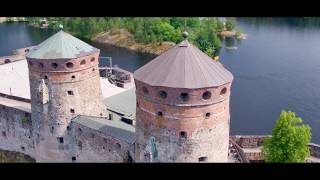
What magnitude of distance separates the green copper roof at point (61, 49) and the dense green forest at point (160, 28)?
2841 cm

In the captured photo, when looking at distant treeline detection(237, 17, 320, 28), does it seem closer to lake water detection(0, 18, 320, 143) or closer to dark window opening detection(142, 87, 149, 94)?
lake water detection(0, 18, 320, 143)

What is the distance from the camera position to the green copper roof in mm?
19516

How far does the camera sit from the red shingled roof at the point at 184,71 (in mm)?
15031

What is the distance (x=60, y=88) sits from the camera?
65.9 ft

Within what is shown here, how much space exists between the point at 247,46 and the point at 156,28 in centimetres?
1206

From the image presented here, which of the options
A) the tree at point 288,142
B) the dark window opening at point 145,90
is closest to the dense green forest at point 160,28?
the tree at point 288,142

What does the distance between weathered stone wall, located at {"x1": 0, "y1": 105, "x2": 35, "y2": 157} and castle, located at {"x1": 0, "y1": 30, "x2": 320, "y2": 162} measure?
0.18ft

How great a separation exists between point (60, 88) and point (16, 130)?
5.71 m

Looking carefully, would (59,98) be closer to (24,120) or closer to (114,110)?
(24,120)

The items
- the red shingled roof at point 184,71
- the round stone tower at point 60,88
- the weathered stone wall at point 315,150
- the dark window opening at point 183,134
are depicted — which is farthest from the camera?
the weathered stone wall at point 315,150

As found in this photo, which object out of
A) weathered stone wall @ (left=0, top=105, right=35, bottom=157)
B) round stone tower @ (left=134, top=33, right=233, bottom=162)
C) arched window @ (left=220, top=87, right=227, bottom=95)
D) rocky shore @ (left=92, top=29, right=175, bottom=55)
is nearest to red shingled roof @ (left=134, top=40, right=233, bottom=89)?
round stone tower @ (left=134, top=33, right=233, bottom=162)

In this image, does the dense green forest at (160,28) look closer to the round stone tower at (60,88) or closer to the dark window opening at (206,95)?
the round stone tower at (60,88)

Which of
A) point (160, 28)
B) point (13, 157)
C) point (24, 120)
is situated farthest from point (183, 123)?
point (160, 28)
